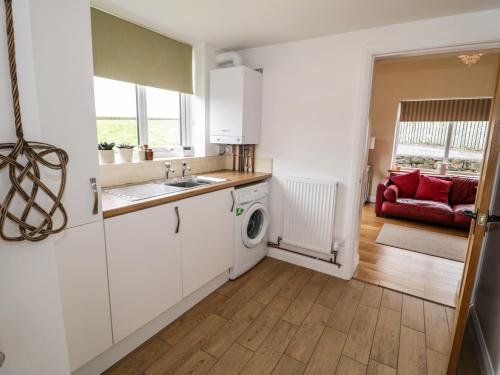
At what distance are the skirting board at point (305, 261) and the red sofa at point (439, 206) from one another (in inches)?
92.2

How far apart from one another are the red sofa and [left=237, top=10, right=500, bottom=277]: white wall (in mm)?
2222

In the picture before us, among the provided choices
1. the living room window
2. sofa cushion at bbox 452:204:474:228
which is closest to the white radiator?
sofa cushion at bbox 452:204:474:228

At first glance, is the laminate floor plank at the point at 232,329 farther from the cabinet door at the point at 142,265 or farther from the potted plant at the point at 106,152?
the potted plant at the point at 106,152

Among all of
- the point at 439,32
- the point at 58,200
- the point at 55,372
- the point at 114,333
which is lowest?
the point at 114,333

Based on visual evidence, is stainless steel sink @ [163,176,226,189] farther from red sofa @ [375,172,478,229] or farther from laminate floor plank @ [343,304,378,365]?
red sofa @ [375,172,478,229]

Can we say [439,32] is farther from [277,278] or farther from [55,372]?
[55,372]

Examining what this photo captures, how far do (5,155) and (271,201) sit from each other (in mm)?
2548

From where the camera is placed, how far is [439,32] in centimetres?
204

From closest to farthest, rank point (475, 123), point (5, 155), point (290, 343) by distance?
point (5, 155)
point (290, 343)
point (475, 123)

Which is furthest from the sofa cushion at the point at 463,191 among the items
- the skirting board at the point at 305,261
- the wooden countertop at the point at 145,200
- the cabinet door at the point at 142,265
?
the cabinet door at the point at 142,265

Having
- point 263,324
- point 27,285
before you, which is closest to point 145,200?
point 27,285

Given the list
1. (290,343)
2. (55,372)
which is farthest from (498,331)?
(55,372)

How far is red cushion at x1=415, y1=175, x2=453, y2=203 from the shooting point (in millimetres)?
4453

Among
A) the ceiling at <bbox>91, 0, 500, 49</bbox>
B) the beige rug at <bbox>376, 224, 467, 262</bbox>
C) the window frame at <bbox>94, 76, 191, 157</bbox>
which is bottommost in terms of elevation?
the beige rug at <bbox>376, 224, 467, 262</bbox>
